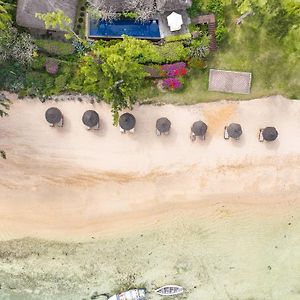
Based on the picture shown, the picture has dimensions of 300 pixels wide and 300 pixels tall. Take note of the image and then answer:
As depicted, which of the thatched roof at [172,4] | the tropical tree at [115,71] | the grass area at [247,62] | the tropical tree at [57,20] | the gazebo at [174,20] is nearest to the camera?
the tropical tree at [57,20]

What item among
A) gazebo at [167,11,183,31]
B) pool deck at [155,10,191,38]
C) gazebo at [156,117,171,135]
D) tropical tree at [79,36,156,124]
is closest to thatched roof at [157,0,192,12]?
gazebo at [167,11,183,31]

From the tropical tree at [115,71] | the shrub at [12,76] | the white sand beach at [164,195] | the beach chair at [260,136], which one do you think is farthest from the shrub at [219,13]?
the shrub at [12,76]

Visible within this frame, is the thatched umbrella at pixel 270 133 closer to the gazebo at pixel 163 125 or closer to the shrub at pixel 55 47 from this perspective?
the gazebo at pixel 163 125

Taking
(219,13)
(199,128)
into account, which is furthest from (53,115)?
(219,13)

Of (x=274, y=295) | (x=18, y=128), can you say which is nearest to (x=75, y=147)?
A: (x=18, y=128)

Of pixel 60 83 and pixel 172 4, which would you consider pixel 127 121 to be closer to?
pixel 60 83
